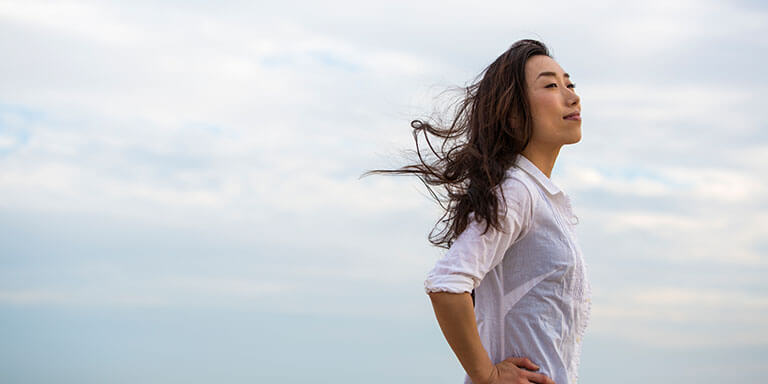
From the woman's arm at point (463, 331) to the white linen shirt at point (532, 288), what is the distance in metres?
0.15

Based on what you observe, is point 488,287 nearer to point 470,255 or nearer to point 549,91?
point 470,255

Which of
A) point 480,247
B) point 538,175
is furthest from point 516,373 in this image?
point 538,175

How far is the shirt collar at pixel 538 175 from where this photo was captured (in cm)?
325

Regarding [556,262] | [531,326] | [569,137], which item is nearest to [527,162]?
[569,137]

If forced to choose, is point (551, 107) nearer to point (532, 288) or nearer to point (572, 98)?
point (572, 98)

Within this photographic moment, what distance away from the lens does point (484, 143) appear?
3.35m

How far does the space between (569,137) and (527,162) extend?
232mm

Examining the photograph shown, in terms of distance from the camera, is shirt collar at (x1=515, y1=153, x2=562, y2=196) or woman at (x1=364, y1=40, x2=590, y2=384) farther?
shirt collar at (x1=515, y1=153, x2=562, y2=196)

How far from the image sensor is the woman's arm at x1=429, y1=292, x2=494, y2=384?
2857 mm

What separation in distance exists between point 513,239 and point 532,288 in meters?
0.21

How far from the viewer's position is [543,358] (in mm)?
3035

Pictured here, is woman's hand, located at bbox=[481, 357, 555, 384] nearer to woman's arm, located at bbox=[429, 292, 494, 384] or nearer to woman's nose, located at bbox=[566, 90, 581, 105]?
woman's arm, located at bbox=[429, 292, 494, 384]

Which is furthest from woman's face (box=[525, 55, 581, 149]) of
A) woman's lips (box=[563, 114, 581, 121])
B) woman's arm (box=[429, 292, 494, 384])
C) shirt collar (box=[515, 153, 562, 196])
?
woman's arm (box=[429, 292, 494, 384])

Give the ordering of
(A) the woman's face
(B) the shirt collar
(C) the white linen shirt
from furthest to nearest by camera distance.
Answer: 1. (A) the woman's face
2. (B) the shirt collar
3. (C) the white linen shirt
